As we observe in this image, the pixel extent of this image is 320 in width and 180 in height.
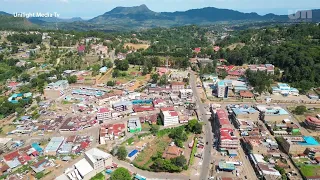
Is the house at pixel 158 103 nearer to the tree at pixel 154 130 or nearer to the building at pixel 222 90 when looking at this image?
the tree at pixel 154 130

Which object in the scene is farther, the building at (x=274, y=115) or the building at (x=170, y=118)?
the building at (x=274, y=115)

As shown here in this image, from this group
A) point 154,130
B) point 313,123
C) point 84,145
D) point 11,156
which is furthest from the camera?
point 313,123

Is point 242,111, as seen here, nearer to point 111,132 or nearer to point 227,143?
point 227,143

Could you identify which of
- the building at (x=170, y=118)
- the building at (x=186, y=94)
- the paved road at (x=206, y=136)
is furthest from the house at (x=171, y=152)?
the building at (x=186, y=94)

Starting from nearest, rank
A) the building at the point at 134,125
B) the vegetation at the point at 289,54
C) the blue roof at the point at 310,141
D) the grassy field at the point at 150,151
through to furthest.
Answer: the grassy field at the point at 150,151
the blue roof at the point at 310,141
the building at the point at 134,125
the vegetation at the point at 289,54

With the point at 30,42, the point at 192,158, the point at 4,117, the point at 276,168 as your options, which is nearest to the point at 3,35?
the point at 30,42

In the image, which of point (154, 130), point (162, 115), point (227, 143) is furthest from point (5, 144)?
point (227, 143)

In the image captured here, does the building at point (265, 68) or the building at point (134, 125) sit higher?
the building at point (265, 68)

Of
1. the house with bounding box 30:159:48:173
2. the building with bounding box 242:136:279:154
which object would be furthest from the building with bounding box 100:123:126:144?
the building with bounding box 242:136:279:154
